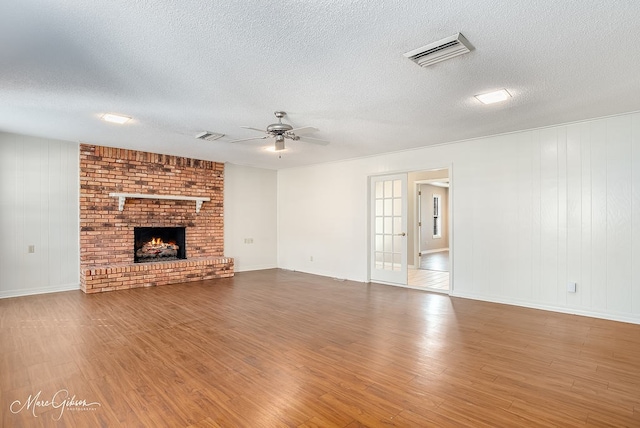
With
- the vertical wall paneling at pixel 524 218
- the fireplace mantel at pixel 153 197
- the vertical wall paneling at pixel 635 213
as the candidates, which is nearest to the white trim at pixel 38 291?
the fireplace mantel at pixel 153 197

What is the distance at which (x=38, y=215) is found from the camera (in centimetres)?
561

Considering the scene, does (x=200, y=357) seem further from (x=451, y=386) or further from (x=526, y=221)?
(x=526, y=221)

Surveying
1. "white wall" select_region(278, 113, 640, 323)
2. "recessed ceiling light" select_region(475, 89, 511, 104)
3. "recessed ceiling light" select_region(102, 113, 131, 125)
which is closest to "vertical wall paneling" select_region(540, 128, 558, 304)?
"white wall" select_region(278, 113, 640, 323)

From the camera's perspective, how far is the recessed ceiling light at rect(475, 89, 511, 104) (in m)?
3.48

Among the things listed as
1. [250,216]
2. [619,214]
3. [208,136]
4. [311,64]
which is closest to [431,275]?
[619,214]

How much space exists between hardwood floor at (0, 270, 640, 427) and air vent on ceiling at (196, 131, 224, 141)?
2.55 m

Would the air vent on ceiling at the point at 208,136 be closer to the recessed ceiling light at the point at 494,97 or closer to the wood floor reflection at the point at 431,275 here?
the recessed ceiling light at the point at 494,97

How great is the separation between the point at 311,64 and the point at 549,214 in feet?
13.2

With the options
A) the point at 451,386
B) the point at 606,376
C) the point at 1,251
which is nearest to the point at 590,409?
the point at 606,376

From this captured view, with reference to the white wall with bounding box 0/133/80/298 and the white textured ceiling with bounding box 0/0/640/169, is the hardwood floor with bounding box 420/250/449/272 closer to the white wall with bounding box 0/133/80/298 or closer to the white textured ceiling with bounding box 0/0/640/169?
the white textured ceiling with bounding box 0/0/640/169

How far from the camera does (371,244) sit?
6898mm

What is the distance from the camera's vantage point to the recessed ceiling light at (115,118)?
4.24 metres

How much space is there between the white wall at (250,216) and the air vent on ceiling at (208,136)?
2617 mm

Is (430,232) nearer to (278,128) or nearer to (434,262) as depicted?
(434,262)
